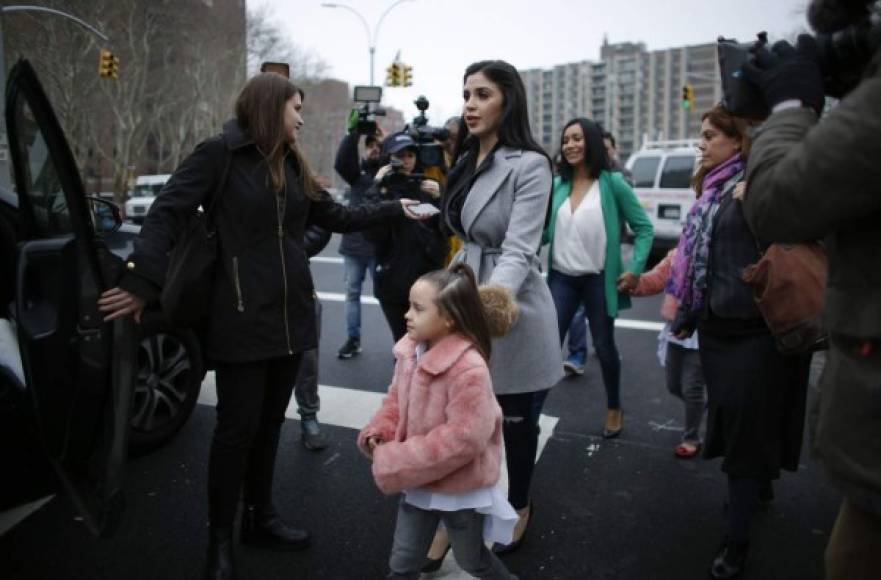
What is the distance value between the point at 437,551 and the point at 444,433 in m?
0.99

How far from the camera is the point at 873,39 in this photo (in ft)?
4.01

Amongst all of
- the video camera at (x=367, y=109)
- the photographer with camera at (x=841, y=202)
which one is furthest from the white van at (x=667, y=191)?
the photographer with camera at (x=841, y=202)

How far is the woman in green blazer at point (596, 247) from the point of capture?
4137mm

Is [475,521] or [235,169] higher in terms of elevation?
[235,169]

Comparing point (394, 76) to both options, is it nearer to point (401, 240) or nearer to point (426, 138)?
point (426, 138)

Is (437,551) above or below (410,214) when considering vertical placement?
below

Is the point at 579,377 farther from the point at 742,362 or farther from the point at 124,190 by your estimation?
the point at 124,190

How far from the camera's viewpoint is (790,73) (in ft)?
4.23

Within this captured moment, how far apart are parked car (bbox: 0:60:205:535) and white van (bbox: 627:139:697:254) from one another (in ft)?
36.1

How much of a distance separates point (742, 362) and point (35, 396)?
8.50 ft

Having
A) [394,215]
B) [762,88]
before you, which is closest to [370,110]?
[394,215]

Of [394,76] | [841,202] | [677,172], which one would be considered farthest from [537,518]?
[394,76]

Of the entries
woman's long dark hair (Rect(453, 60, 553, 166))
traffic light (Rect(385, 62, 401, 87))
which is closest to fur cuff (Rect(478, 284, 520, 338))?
woman's long dark hair (Rect(453, 60, 553, 166))

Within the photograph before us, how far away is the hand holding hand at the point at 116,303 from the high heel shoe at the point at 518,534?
172 cm
